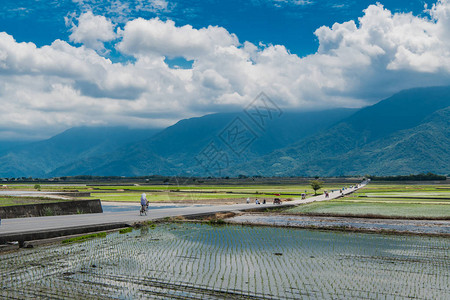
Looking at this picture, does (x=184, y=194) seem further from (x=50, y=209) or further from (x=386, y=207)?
(x=50, y=209)

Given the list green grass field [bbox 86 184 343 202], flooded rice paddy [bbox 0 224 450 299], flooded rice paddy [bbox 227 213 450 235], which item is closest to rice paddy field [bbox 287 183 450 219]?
flooded rice paddy [bbox 227 213 450 235]

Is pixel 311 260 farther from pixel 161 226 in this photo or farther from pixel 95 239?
pixel 161 226

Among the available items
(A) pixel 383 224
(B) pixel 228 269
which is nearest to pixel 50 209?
(B) pixel 228 269

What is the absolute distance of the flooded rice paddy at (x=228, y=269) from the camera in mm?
12195

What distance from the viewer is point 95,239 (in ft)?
71.5

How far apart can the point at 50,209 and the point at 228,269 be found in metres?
21.0

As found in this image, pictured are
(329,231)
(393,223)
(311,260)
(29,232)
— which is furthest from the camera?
(393,223)

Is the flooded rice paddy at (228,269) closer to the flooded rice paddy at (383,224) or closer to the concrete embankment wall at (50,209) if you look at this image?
the flooded rice paddy at (383,224)

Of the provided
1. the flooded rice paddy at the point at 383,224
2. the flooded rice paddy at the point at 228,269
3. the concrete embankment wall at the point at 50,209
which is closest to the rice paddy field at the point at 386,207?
the flooded rice paddy at the point at 383,224

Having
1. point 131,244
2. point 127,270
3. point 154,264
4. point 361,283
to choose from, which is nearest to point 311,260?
point 361,283

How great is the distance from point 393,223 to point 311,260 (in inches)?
708

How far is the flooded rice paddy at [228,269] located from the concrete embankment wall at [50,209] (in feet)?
34.4

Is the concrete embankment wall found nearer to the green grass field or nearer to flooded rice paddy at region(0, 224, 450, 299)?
flooded rice paddy at region(0, 224, 450, 299)

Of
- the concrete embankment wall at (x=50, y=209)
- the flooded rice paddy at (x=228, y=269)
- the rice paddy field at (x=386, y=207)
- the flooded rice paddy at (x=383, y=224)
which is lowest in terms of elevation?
the rice paddy field at (x=386, y=207)
